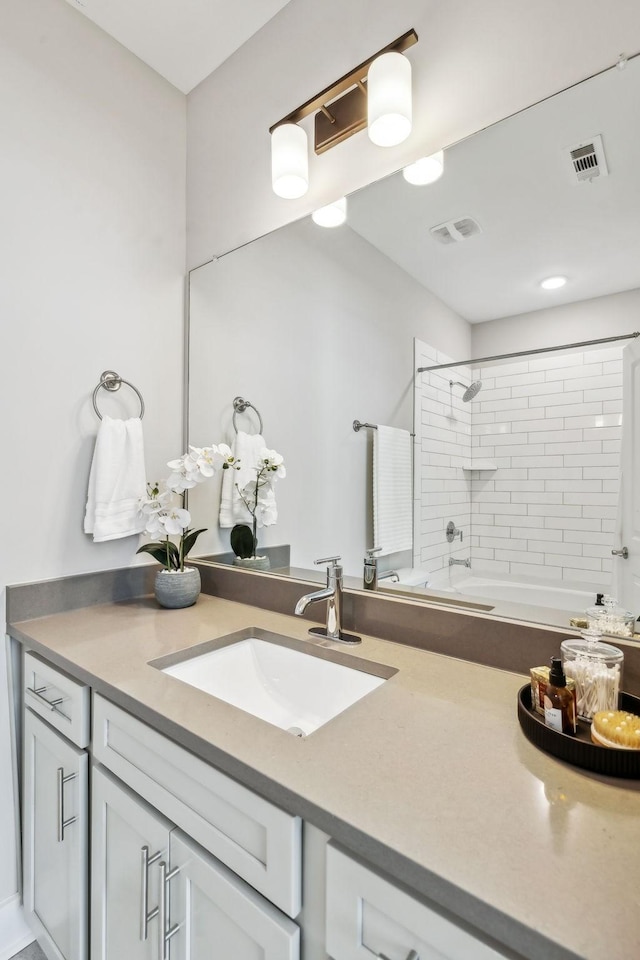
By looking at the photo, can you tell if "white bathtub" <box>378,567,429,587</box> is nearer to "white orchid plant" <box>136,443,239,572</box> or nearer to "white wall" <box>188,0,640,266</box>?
"white orchid plant" <box>136,443,239,572</box>

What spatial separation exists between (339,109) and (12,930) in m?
2.37

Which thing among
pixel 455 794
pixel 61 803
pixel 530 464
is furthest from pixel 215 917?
pixel 530 464

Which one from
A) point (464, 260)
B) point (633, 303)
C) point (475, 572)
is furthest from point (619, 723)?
point (464, 260)

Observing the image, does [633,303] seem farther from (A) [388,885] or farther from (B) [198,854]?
(B) [198,854]

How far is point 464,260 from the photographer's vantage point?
1118 millimetres

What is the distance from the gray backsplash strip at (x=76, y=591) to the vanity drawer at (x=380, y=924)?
1111 millimetres

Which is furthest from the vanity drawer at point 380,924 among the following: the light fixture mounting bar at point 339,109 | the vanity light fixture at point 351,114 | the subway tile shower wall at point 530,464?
the light fixture mounting bar at point 339,109

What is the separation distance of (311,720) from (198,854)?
370mm

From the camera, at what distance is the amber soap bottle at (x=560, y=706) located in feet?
2.29

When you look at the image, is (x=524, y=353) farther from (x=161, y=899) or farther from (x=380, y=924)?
Result: (x=161, y=899)

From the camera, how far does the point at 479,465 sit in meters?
1.04

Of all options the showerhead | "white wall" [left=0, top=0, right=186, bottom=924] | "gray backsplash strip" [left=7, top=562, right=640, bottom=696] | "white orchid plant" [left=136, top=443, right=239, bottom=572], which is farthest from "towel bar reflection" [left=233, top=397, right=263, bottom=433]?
the showerhead

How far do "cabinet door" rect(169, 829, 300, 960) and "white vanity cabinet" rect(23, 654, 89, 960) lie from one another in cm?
36

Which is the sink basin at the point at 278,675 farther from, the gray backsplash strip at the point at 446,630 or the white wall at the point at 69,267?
the white wall at the point at 69,267
